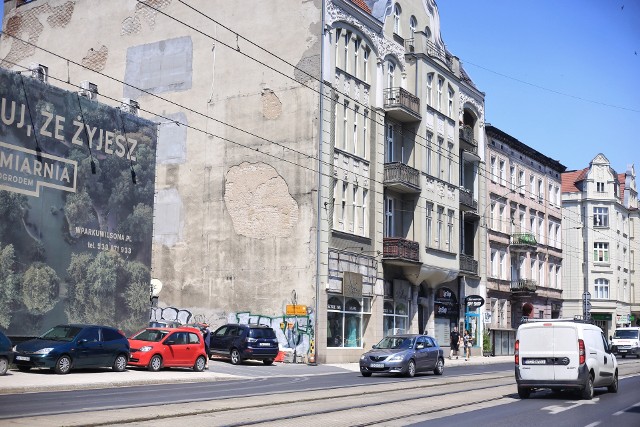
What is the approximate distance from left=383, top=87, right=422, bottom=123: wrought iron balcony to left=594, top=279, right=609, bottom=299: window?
139ft

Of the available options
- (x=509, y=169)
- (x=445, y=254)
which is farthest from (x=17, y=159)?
(x=509, y=169)

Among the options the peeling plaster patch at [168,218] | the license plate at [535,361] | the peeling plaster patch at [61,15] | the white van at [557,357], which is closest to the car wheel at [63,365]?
the white van at [557,357]

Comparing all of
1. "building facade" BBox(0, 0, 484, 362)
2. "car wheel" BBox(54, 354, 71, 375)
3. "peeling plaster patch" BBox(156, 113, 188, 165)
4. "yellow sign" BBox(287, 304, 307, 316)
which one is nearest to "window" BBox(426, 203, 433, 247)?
"building facade" BBox(0, 0, 484, 362)

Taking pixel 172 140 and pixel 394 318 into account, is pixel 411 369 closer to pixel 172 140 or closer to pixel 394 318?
pixel 394 318

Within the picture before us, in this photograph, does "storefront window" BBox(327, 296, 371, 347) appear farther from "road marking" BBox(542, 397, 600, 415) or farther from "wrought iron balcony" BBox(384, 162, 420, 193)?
"road marking" BBox(542, 397, 600, 415)

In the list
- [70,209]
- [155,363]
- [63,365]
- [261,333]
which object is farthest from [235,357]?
[63,365]

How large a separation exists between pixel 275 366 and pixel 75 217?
398 inches

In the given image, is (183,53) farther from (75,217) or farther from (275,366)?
(275,366)

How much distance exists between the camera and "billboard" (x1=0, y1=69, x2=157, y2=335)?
28656mm

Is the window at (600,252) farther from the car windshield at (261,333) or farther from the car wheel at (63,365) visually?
the car wheel at (63,365)

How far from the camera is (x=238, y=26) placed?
4103cm

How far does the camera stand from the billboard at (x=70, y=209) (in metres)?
28.7

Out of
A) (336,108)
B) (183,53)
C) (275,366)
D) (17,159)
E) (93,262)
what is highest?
(183,53)

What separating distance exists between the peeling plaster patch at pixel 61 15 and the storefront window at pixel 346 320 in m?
22.4
